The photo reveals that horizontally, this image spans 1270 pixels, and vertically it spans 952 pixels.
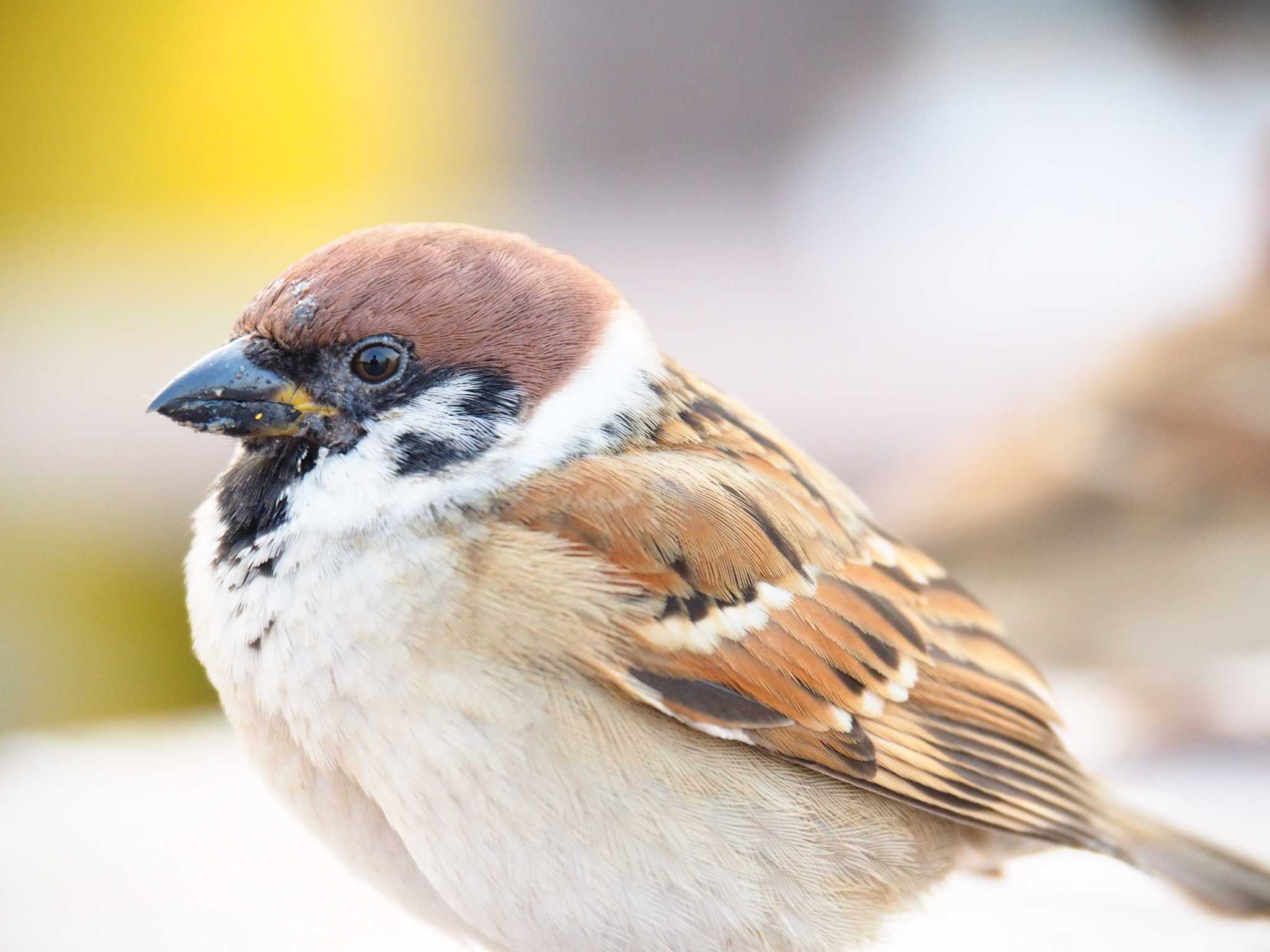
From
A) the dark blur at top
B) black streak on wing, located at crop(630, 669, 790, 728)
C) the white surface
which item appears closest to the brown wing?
black streak on wing, located at crop(630, 669, 790, 728)

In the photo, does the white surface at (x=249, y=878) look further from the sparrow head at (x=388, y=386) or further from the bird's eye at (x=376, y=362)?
the bird's eye at (x=376, y=362)

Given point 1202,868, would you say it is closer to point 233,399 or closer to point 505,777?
point 505,777

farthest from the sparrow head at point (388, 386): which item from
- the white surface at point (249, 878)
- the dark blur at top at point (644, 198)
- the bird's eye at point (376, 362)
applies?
the dark blur at top at point (644, 198)

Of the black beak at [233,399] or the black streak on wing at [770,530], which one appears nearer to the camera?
the black beak at [233,399]

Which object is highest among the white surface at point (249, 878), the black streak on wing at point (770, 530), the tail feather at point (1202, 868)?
the tail feather at point (1202, 868)

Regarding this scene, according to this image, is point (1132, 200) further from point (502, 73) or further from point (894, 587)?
point (894, 587)

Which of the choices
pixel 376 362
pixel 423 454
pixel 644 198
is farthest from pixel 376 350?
pixel 644 198
